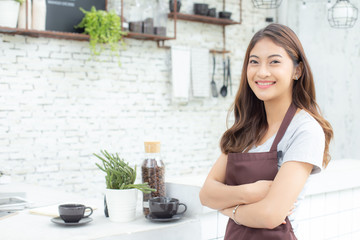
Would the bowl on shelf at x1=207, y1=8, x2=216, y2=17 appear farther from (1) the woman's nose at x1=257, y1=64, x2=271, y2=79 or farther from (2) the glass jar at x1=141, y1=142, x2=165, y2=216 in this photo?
(1) the woman's nose at x1=257, y1=64, x2=271, y2=79

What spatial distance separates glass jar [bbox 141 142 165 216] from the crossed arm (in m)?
0.48

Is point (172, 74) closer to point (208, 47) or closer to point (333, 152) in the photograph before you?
point (208, 47)

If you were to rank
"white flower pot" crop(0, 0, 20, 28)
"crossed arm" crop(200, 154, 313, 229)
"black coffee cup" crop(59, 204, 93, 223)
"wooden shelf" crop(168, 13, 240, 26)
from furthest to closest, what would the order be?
"wooden shelf" crop(168, 13, 240, 26), "white flower pot" crop(0, 0, 20, 28), "black coffee cup" crop(59, 204, 93, 223), "crossed arm" crop(200, 154, 313, 229)

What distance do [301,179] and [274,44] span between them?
0.46 m

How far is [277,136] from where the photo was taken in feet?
5.28

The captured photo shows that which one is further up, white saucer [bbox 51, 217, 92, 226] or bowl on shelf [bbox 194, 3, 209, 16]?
bowl on shelf [bbox 194, 3, 209, 16]

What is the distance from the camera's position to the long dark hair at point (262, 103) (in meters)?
1.62

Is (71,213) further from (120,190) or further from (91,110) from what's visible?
(91,110)

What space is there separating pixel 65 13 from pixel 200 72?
6.12 ft

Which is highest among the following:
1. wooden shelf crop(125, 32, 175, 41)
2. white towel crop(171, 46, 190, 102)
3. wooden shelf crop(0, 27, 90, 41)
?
wooden shelf crop(125, 32, 175, 41)

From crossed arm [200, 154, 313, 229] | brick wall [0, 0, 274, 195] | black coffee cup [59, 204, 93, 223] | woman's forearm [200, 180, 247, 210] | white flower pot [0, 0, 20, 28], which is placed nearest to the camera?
crossed arm [200, 154, 313, 229]

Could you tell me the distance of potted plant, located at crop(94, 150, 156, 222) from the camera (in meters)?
1.96

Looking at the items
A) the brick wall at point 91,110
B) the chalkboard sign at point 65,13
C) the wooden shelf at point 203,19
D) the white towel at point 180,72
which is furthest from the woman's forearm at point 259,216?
the wooden shelf at point 203,19

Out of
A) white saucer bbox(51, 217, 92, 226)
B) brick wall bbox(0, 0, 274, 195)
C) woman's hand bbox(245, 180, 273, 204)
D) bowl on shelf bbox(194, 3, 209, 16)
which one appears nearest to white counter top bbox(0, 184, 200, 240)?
white saucer bbox(51, 217, 92, 226)
